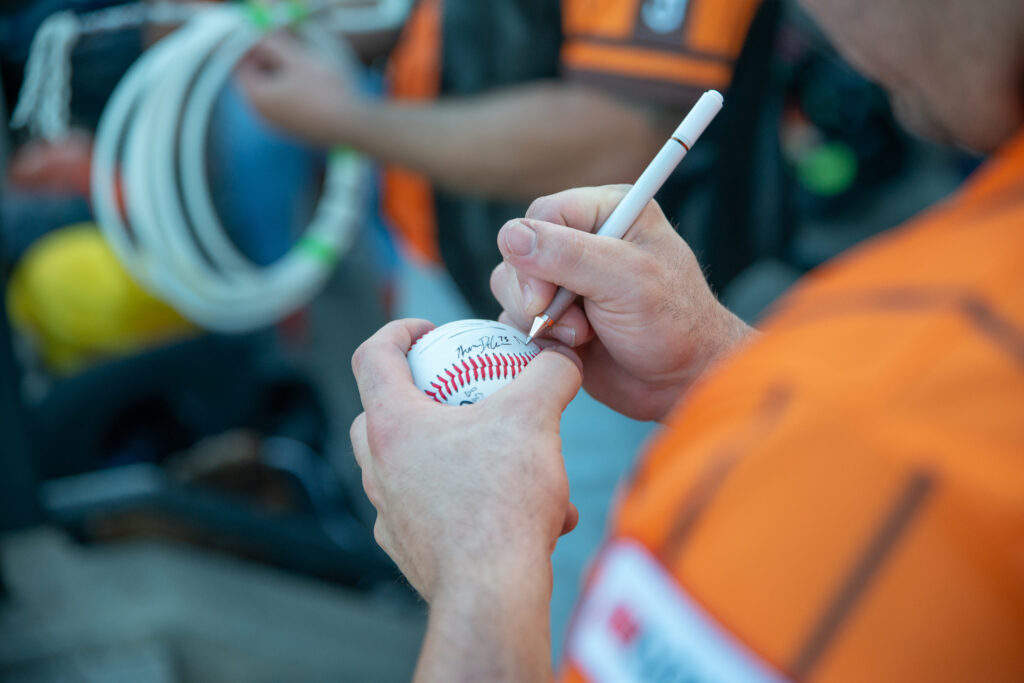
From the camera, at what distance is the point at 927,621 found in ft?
0.97

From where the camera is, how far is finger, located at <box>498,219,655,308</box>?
0.48 meters

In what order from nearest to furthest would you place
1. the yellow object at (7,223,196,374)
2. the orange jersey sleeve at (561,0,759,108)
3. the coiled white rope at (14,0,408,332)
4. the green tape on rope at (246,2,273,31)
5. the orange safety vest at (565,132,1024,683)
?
the orange safety vest at (565,132,1024,683) → the orange jersey sleeve at (561,0,759,108) → the coiled white rope at (14,0,408,332) → the green tape on rope at (246,2,273,31) → the yellow object at (7,223,196,374)

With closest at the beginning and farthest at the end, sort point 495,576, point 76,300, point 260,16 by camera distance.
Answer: point 495,576
point 260,16
point 76,300

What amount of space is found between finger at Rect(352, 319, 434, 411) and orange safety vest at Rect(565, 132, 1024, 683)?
0.59ft

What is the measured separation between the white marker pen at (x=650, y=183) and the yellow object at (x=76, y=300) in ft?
4.56

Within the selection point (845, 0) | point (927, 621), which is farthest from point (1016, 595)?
point (845, 0)

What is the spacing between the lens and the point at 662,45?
2.93ft

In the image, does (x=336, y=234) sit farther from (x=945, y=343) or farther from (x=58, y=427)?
(x=945, y=343)

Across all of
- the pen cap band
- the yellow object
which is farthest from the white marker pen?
the yellow object

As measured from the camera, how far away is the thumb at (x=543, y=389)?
0.47 meters

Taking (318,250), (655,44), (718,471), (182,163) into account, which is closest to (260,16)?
(182,163)

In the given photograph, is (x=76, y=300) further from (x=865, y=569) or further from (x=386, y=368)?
(x=865, y=569)

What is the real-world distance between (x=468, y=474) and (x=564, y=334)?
0.43ft
